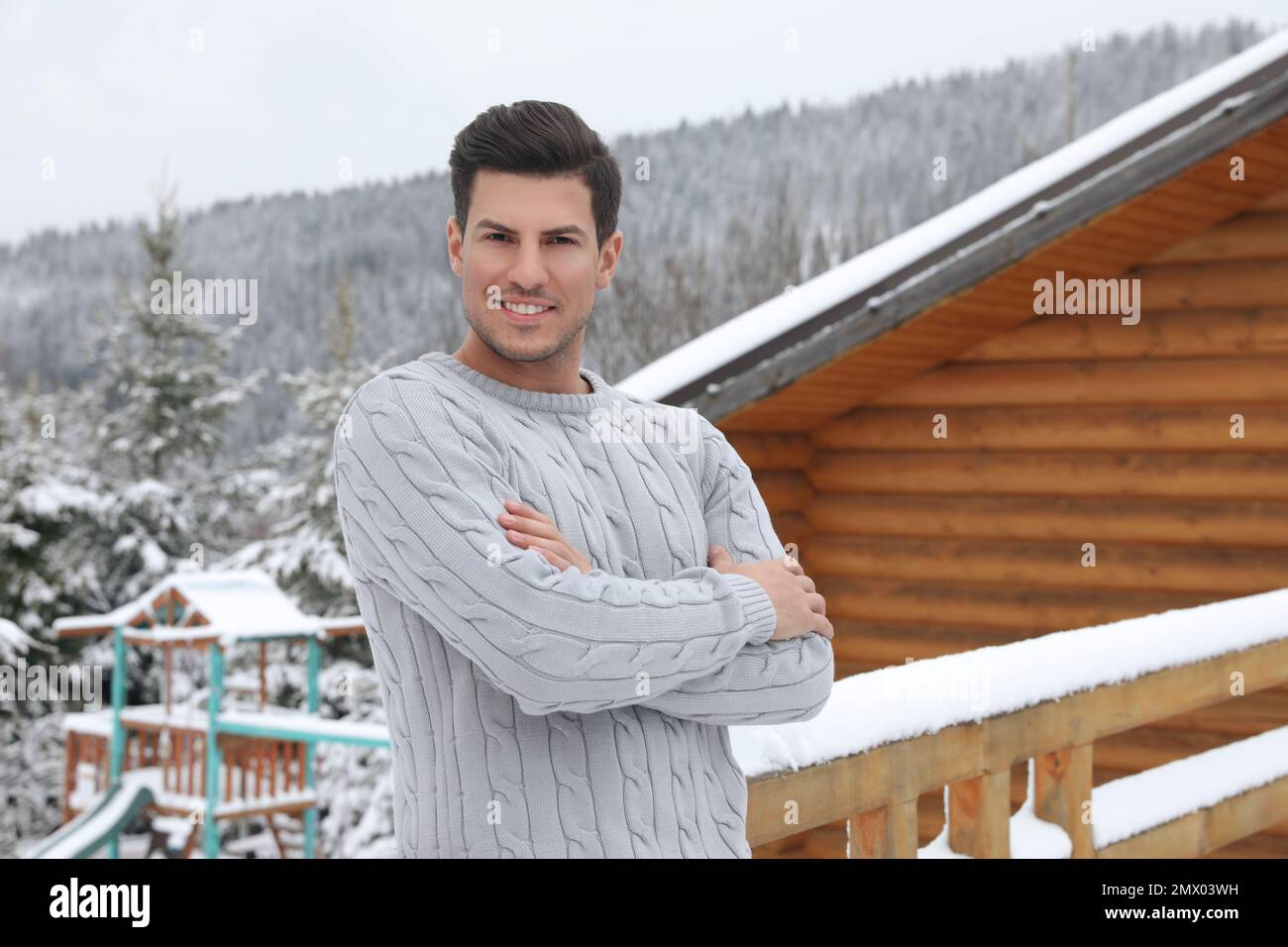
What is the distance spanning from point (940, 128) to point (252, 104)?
4419 cm

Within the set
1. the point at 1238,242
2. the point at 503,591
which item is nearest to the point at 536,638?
the point at 503,591

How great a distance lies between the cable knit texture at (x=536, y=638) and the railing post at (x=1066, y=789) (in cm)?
139

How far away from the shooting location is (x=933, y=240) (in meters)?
5.77

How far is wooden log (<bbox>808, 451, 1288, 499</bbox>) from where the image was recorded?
6046 millimetres

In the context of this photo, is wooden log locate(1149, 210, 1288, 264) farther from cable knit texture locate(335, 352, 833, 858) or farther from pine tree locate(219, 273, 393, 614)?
pine tree locate(219, 273, 393, 614)

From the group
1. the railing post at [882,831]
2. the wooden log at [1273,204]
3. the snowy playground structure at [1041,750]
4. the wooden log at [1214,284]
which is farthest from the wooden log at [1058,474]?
the railing post at [882,831]

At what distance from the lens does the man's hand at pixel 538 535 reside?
1642mm

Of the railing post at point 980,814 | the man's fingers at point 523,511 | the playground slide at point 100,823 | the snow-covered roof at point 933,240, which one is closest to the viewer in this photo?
the man's fingers at point 523,511

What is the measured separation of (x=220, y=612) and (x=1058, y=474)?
23.5 ft

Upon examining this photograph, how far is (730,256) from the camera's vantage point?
24.8m

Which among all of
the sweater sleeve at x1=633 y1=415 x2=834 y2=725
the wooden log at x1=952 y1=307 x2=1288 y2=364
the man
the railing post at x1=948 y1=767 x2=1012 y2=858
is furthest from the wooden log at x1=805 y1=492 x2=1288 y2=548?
the man

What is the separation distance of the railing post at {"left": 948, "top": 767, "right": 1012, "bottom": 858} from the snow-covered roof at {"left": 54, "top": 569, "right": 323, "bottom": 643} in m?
8.52

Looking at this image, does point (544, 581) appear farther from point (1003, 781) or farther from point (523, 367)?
point (1003, 781)

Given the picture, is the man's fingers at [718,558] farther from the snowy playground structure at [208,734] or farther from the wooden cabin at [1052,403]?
the snowy playground structure at [208,734]
